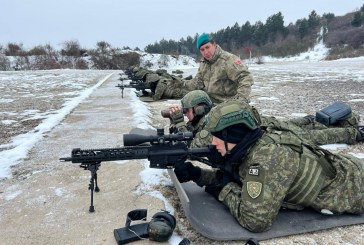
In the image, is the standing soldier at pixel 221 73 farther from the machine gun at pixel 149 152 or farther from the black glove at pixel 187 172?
the machine gun at pixel 149 152

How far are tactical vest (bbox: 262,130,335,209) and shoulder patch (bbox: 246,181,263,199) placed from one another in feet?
1.06

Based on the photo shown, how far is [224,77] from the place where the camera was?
Answer: 6289 millimetres

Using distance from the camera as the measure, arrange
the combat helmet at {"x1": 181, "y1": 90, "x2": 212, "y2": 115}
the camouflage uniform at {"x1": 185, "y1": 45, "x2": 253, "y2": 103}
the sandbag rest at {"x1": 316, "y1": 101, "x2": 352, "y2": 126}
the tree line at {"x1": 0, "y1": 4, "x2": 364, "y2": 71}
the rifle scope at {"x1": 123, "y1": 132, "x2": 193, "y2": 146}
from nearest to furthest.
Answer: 1. the rifle scope at {"x1": 123, "y1": 132, "x2": 193, "y2": 146}
2. the combat helmet at {"x1": 181, "y1": 90, "x2": 212, "y2": 115}
3. the sandbag rest at {"x1": 316, "y1": 101, "x2": 352, "y2": 126}
4. the camouflage uniform at {"x1": 185, "y1": 45, "x2": 253, "y2": 103}
5. the tree line at {"x1": 0, "y1": 4, "x2": 364, "y2": 71}

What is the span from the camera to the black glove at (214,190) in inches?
136

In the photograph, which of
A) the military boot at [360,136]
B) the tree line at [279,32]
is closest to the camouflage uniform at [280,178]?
the military boot at [360,136]

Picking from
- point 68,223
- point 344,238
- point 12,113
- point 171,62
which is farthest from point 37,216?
point 171,62

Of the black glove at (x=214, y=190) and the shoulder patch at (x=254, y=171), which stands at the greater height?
the shoulder patch at (x=254, y=171)

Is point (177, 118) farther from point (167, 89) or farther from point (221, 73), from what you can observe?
point (167, 89)

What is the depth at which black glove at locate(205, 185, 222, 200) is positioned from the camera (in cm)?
346

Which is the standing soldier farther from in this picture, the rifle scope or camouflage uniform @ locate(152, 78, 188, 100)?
camouflage uniform @ locate(152, 78, 188, 100)

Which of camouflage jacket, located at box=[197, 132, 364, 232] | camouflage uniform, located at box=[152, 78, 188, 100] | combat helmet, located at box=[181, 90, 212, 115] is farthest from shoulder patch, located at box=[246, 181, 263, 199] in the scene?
camouflage uniform, located at box=[152, 78, 188, 100]

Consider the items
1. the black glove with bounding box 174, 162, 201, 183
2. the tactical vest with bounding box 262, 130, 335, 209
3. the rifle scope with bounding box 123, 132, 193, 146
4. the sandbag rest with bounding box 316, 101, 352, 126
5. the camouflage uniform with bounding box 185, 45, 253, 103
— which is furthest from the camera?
the camouflage uniform with bounding box 185, 45, 253, 103

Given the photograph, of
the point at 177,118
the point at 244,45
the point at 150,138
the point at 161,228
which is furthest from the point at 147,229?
the point at 244,45

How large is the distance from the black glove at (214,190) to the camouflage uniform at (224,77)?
246 centimetres
